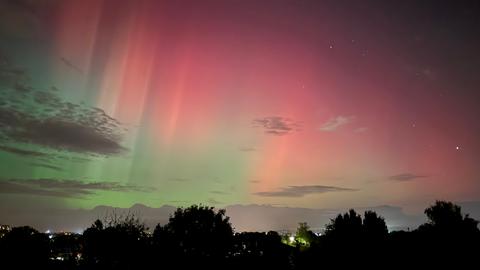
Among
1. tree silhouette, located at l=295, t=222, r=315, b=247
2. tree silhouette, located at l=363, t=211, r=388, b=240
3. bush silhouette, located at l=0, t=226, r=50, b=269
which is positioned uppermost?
tree silhouette, located at l=363, t=211, r=388, b=240

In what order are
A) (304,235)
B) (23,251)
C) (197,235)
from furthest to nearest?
(304,235) → (197,235) → (23,251)

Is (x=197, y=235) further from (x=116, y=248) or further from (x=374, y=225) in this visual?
(x=374, y=225)

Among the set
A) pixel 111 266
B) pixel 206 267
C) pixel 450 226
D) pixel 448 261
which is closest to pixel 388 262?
pixel 448 261

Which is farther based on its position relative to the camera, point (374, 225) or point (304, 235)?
point (304, 235)

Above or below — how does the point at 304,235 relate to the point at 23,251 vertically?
above

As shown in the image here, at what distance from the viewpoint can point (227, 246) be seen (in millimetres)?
51656

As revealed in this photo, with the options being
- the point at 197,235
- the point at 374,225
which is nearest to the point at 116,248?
the point at 197,235

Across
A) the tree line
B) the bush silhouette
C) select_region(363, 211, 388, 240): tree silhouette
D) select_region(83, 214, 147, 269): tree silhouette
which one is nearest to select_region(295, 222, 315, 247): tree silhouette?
the tree line

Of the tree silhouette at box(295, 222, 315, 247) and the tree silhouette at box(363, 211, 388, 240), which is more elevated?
the tree silhouette at box(363, 211, 388, 240)

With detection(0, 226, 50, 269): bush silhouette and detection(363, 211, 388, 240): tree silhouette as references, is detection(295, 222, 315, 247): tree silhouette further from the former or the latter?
detection(0, 226, 50, 269): bush silhouette

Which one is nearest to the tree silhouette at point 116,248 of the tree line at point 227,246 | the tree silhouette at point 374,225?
the tree line at point 227,246

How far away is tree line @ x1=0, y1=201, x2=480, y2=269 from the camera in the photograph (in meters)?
35.4

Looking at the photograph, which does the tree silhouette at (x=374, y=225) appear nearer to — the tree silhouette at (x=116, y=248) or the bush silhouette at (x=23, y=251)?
the tree silhouette at (x=116, y=248)

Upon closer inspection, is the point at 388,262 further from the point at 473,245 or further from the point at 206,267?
the point at 206,267
